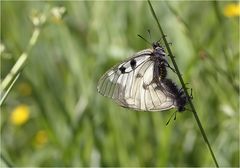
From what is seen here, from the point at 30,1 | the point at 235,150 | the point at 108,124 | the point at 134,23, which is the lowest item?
the point at 235,150

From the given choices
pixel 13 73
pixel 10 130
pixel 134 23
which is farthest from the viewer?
pixel 10 130

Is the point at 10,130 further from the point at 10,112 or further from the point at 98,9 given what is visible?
the point at 98,9

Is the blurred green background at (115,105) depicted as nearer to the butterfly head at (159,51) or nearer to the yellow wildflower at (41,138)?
the yellow wildflower at (41,138)

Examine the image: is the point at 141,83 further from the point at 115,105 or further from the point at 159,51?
the point at 115,105

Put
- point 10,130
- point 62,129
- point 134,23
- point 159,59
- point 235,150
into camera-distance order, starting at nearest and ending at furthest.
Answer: point 159,59 → point 235,150 → point 62,129 → point 134,23 → point 10,130

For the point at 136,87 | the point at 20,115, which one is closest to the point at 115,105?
the point at 20,115

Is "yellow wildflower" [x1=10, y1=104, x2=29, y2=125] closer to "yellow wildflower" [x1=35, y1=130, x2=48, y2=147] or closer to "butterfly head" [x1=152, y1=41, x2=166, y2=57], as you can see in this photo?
"yellow wildflower" [x1=35, y1=130, x2=48, y2=147]

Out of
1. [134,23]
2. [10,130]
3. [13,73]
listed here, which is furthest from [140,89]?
[10,130]

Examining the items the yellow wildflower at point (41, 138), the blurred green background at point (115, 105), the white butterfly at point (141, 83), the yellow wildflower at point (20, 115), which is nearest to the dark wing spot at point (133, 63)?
the white butterfly at point (141, 83)
